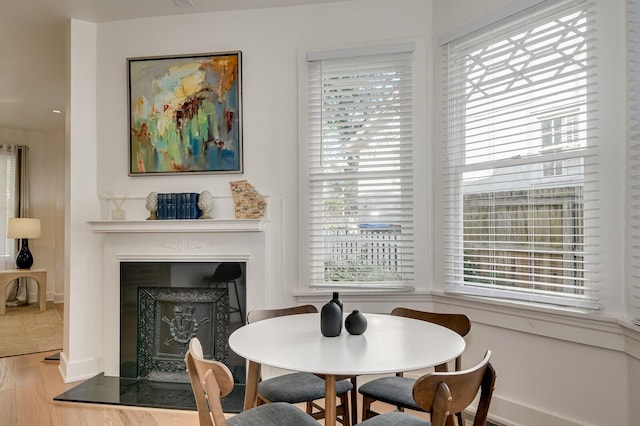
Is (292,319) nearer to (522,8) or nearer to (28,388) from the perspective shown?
(522,8)

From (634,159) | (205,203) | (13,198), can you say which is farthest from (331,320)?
(13,198)

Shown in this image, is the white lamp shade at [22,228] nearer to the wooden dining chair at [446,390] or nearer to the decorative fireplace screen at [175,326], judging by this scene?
the decorative fireplace screen at [175,326]

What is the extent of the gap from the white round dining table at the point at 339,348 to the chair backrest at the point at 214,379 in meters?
0.15

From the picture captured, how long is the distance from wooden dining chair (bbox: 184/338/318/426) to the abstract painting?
1.99 metres

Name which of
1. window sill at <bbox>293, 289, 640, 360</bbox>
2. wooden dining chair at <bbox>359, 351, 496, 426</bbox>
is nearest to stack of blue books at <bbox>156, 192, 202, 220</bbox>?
window sill at <bbox>293, 289, 640, 360</bbox>

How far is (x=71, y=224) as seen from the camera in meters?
3.34

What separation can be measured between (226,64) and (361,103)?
1.11 m

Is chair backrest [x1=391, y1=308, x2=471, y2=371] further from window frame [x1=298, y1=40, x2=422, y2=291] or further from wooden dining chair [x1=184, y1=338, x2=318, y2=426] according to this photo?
wooden dining chair [x1=184, y1=338, x2=318, y2=426]

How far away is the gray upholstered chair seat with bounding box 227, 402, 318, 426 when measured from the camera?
5.04ft

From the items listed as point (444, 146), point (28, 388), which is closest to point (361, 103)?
point (444, 146)

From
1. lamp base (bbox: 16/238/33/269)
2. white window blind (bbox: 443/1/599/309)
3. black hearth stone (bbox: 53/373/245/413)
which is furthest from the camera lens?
lamp base (bbox: 16/238/33/269)

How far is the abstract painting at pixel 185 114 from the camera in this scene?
325 cm

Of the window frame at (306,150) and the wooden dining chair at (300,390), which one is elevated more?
the window frame at (306,150)

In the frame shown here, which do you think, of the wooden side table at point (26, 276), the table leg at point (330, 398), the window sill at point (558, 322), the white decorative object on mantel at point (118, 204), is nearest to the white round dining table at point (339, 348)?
the table leg at point (330, 398)
